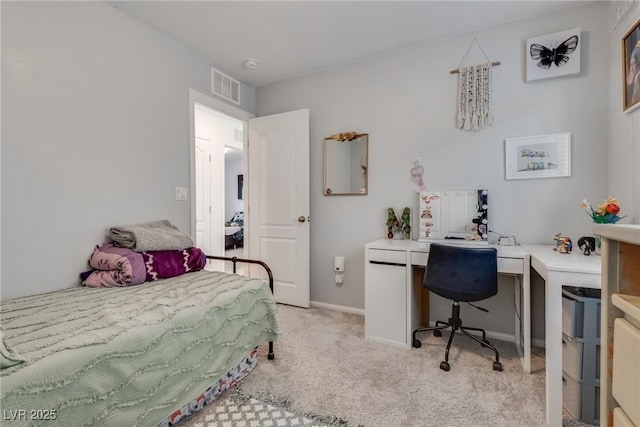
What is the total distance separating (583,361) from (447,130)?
73.3 inches

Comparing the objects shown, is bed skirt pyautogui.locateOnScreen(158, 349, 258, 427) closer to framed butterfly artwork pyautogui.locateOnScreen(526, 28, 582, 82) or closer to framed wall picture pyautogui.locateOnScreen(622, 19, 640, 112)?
framed wall picture pyautogui.locateOnScreen(622, 19, 640, 112)

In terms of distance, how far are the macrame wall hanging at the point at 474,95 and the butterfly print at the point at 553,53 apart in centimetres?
26

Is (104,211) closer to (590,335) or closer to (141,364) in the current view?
(141,364)

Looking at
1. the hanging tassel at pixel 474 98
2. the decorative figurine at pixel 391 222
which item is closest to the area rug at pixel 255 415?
the decorative figurine at pixel 391 222

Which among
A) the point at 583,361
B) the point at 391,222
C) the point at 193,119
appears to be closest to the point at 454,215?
the point at 391,222

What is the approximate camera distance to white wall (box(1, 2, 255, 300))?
5.29 ft

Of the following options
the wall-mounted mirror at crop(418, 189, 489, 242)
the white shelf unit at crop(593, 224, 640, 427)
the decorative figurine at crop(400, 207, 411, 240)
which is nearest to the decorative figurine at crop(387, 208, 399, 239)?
the decorative figurine at crop(400, 207, 411, 240)

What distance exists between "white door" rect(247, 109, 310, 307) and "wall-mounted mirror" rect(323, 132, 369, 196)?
24 cm

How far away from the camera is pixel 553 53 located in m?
2.18

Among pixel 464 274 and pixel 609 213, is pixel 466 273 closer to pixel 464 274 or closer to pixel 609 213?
pixel 464 274

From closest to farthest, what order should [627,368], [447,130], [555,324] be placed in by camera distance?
[627,368] < [555,324] < [447,130]

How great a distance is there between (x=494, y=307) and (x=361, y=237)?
1289 mm

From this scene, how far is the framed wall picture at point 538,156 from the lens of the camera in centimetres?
217

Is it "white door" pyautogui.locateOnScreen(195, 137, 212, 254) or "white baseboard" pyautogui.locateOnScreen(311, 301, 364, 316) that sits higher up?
"white door" pyautogui.locateOnScreen(195, 137, 212, 254)
